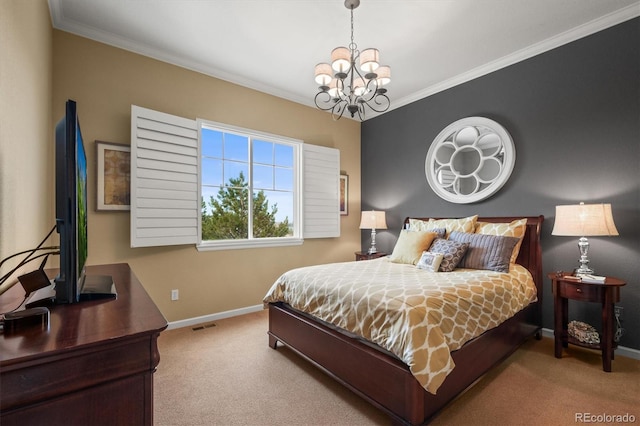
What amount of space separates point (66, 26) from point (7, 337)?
3.03 metres

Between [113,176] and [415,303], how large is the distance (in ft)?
9.38

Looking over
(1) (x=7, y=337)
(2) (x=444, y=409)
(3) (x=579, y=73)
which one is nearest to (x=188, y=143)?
(1) (x=7, y=337)

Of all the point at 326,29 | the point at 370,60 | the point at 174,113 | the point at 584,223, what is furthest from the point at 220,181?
the point at 584,223

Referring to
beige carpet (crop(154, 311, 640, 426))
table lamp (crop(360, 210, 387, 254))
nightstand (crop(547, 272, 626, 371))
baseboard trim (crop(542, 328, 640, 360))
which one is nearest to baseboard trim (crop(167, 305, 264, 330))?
beige carpet (crop(154, 311, 640, 426))

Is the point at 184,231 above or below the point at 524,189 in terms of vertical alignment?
below

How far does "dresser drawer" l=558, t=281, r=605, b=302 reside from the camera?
227 cm

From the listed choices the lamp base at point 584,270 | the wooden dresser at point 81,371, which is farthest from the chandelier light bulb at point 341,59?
the lamp base at point 584,270

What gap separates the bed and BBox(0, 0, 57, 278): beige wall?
1772 mm

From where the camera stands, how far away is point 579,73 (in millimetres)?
2764

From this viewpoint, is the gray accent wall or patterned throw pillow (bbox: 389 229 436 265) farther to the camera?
patterned throw pillow (bbox: 389 229 436 265)

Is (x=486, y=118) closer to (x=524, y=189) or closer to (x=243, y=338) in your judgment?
(x=524, y=189)

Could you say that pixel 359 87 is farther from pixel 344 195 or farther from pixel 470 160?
pixel 344 195

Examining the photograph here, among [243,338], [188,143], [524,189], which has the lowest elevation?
[243,338]

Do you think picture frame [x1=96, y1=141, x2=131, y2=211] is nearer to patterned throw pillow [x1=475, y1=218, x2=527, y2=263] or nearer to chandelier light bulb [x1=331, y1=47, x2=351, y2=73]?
chandelier light bulb [x1=331, y1=47, x2=351, y2=73]
